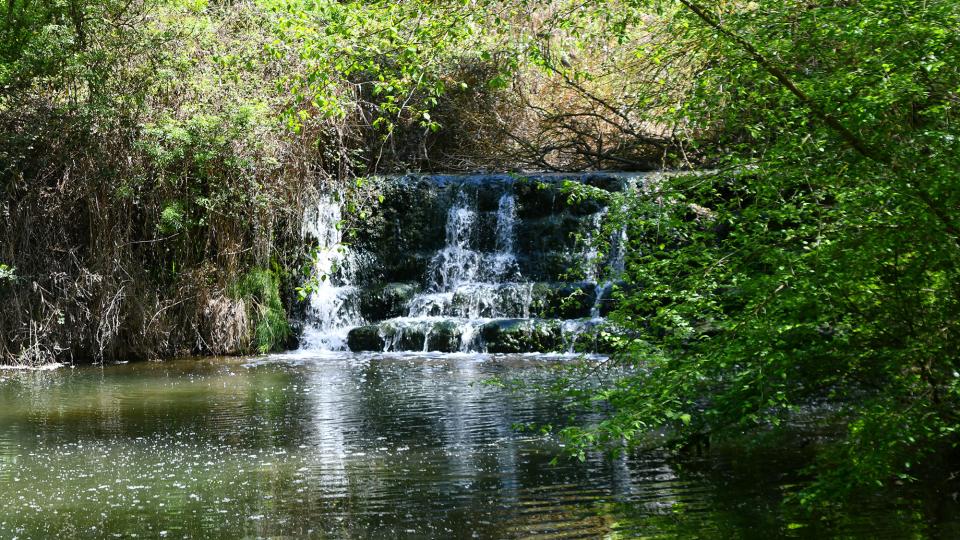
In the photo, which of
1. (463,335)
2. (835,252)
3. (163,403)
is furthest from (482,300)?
(835,252)

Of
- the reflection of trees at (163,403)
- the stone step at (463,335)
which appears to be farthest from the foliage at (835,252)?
the stone step at (463,335)

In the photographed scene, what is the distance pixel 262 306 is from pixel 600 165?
669 cm

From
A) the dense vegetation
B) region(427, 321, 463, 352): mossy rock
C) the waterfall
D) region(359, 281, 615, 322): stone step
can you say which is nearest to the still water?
the dense vegetation

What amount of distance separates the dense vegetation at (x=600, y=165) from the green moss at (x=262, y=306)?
0.04 m

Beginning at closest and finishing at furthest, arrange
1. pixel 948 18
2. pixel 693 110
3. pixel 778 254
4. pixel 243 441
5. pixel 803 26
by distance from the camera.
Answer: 1. pixel 948 18
2. pixel 778 254
3. pixel 803 26
4. pixel 693 110
5. pixel 243 441

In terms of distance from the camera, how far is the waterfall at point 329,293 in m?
15.8

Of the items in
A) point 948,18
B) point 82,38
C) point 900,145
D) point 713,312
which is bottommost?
point 713,312

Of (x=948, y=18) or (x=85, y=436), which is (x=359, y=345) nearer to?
(x=85, y=436)

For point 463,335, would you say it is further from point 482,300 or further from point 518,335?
point 482,300

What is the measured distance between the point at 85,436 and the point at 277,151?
6.96m

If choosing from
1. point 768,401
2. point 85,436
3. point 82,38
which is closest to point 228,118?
point 82,38

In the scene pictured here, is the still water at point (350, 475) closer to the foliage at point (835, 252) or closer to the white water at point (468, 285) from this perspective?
the foliage at point (835, 252)

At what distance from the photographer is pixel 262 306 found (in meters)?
14.9

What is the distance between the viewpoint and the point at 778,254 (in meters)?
5.05
